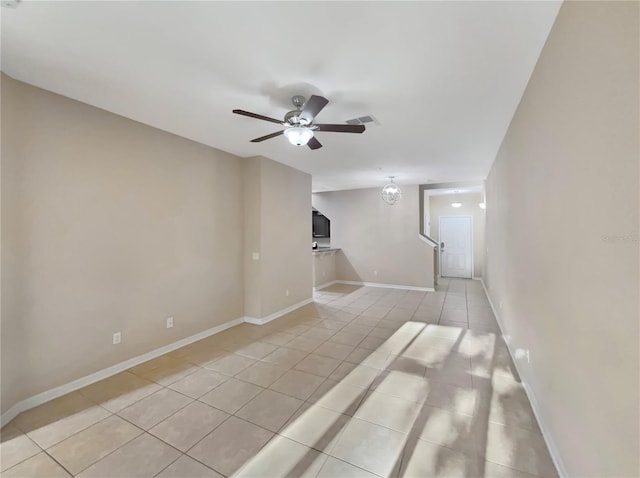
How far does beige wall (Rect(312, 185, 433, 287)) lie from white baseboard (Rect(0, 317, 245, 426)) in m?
4.77

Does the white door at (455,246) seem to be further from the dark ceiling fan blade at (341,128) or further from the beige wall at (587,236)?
the dark ceiling fan blade at (341,128)

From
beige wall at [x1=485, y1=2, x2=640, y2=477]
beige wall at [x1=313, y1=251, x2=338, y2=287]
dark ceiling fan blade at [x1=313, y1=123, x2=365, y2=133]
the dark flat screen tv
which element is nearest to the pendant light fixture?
beige wall at [x1=313, y1=251, x2=338, y2=287]

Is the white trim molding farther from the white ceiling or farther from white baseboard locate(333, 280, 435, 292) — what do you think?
the white ceiling

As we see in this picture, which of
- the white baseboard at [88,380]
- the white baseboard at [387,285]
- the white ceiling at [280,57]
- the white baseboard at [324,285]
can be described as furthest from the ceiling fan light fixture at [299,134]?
the white baseboard at [387,285]

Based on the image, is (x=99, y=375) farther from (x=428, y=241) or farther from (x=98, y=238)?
(x=428, y=241)

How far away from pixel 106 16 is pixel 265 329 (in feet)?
12.4

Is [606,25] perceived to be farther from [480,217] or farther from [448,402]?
[480,217]

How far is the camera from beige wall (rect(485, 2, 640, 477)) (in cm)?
97

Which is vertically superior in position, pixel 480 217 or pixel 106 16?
pixel 106 16

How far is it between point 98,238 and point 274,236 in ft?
8.09

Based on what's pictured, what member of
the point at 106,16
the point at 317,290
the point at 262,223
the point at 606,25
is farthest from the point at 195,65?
the point at 317,290

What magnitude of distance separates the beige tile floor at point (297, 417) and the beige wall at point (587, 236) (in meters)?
0.51

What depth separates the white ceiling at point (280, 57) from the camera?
1.57m

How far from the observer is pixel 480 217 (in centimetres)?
822
